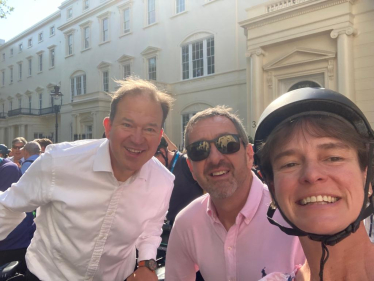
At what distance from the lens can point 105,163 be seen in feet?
7.79

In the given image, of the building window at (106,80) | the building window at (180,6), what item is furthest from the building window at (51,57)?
the building window at (180,6)

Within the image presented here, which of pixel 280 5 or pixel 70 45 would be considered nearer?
pixel 280 5

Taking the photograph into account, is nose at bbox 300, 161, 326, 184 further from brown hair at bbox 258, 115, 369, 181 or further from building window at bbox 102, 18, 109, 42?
building window at bbox 102, 18, 109, 42

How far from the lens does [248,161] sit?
2211 mm

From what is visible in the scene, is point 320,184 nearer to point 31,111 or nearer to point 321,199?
point 321,199

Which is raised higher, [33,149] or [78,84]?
[78,84]

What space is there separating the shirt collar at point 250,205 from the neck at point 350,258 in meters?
0.70

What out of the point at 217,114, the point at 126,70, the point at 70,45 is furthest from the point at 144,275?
the point at 70,45

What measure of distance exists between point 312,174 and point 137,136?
4.85 feet

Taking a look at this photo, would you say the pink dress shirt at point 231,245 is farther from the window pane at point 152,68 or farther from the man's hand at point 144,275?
the window pane at point 152,68

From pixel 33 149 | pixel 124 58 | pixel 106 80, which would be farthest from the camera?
pixel 106 80

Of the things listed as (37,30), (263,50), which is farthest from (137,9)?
(37,30)

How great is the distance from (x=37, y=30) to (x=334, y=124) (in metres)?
41.8

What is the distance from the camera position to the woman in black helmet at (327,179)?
3.65ft
